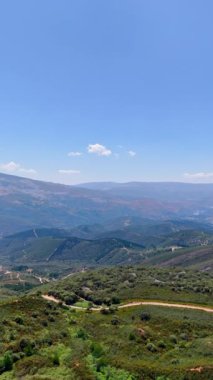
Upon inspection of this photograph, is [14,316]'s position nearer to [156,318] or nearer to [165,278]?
[156,318]

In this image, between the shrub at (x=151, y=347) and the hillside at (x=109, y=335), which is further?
the shrub at (x=151, y=347)

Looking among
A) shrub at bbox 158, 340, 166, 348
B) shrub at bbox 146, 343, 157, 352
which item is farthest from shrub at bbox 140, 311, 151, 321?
shrub at bbox 146, 343, 157, 352

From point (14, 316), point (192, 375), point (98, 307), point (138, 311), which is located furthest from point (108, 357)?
point (98, 307)

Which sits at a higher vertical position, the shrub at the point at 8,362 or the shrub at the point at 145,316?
the shrub at the point at 8,362

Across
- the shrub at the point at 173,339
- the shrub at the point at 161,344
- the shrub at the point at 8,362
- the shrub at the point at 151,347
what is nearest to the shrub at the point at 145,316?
the shrub at the point at 173,339

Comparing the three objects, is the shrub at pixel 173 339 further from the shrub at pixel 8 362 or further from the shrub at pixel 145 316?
the shrub at pixel 8 362

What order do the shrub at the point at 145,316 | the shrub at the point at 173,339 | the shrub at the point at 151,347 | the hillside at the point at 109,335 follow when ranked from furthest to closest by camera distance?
the shrub at the point at 145,316 → the shrub at the point at 173,339 → the shrub at the point at 151,347 → the hillside at the point at 109,335

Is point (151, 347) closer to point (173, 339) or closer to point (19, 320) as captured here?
point (173, 339)

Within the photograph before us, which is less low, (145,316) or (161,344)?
(161,344)

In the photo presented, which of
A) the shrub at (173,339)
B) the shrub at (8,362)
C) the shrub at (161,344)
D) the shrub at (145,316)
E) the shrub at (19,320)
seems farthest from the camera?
the shrub at (145,316)

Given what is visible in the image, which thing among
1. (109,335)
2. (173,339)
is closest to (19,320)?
(109,335)

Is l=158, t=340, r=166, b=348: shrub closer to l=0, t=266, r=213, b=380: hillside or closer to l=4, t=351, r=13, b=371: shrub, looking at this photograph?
l=0, t=266, r=213, b=380: hillside

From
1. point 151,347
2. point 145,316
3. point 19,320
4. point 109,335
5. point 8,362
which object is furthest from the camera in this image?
point 145,316
